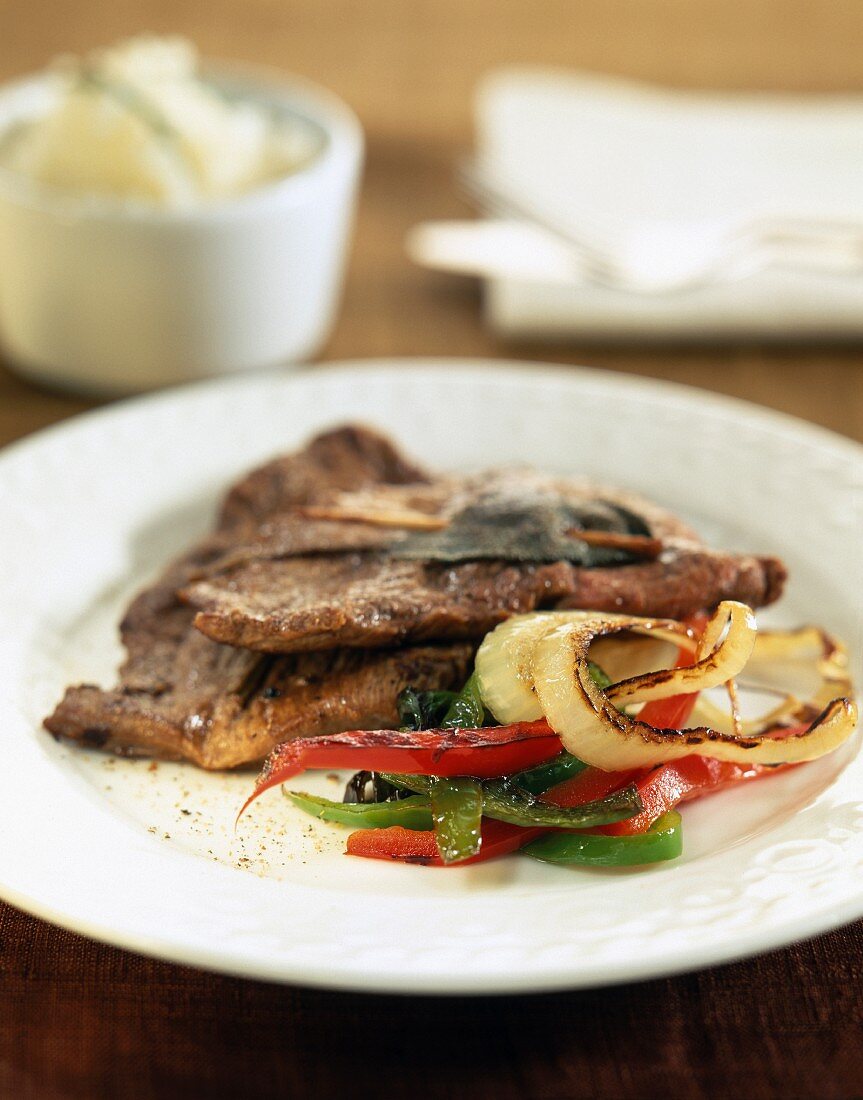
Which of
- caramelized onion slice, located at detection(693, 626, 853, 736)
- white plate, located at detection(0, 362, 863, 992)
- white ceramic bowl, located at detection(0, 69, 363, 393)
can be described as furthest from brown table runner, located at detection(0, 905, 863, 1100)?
white ceramic bowl, located at detection(0, 69, 363, 393)

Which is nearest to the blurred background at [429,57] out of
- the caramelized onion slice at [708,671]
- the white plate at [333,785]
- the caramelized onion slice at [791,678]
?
the white plate at [333,785]

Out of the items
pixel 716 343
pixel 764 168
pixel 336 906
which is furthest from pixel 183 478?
pixel 764 168

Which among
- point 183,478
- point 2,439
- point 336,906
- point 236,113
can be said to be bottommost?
point 2,439

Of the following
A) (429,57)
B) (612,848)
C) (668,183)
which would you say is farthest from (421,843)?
(429,57)

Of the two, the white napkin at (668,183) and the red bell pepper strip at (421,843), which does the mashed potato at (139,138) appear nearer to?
the white napkin at (668,183)

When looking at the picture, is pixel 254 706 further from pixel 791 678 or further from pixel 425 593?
pixel 791 678

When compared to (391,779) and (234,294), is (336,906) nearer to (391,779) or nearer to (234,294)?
(391,779)
